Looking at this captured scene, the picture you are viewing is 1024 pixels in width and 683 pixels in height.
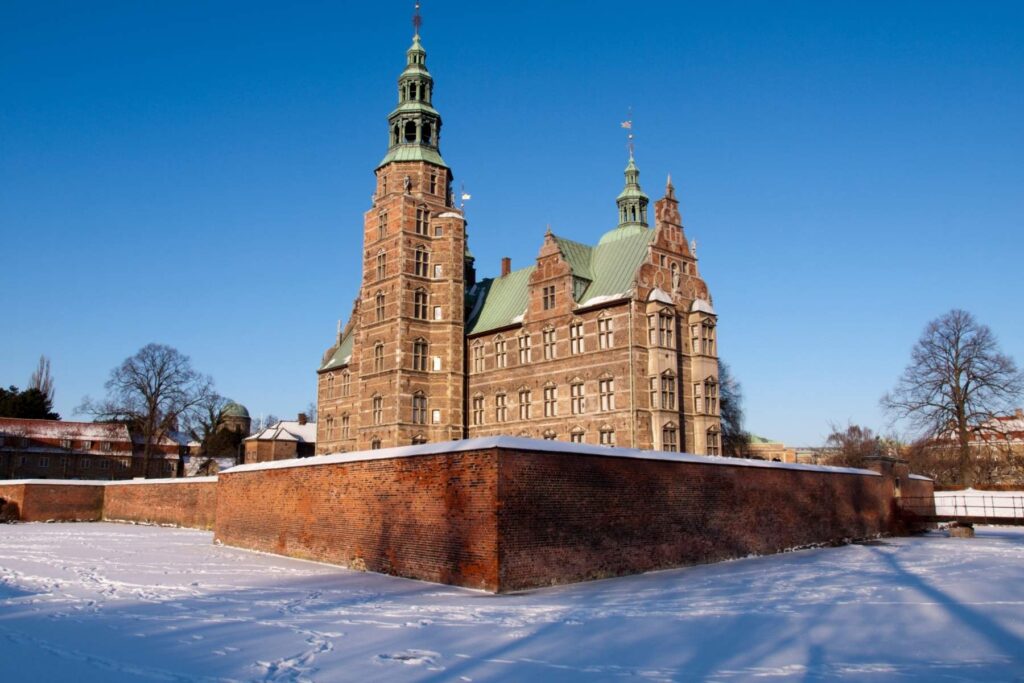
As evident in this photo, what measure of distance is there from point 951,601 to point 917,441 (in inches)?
1427

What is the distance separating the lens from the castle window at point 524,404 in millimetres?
40656

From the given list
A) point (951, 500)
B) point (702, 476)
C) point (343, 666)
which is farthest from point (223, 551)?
point (951, 500)

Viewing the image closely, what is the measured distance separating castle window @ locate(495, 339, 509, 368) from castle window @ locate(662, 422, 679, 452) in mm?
10276

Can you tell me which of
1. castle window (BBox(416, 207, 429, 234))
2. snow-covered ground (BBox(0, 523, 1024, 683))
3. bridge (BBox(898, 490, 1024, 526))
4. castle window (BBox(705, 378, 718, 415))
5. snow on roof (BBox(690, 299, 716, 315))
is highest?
castle window (BBox(416, 207, 429, 234))

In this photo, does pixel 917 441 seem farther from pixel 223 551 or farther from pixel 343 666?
pixel 343 666

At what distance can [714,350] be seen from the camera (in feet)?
127

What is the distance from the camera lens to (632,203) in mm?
57344

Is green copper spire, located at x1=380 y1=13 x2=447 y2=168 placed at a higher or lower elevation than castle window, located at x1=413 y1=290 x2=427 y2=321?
higher

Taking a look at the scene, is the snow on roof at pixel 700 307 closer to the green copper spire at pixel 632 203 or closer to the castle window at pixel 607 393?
the castle window at pixel 607 393

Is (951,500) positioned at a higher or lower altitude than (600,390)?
lower

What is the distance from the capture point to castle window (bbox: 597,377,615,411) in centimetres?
3647

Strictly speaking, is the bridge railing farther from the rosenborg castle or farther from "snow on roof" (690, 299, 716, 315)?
"snow on roof" (690, 299, 716, 315)

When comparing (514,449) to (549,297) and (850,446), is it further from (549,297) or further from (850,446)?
(850,446)

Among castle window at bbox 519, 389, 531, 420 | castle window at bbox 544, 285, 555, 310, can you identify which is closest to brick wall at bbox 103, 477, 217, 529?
castle window at bbox 519, 389, 531, 420
